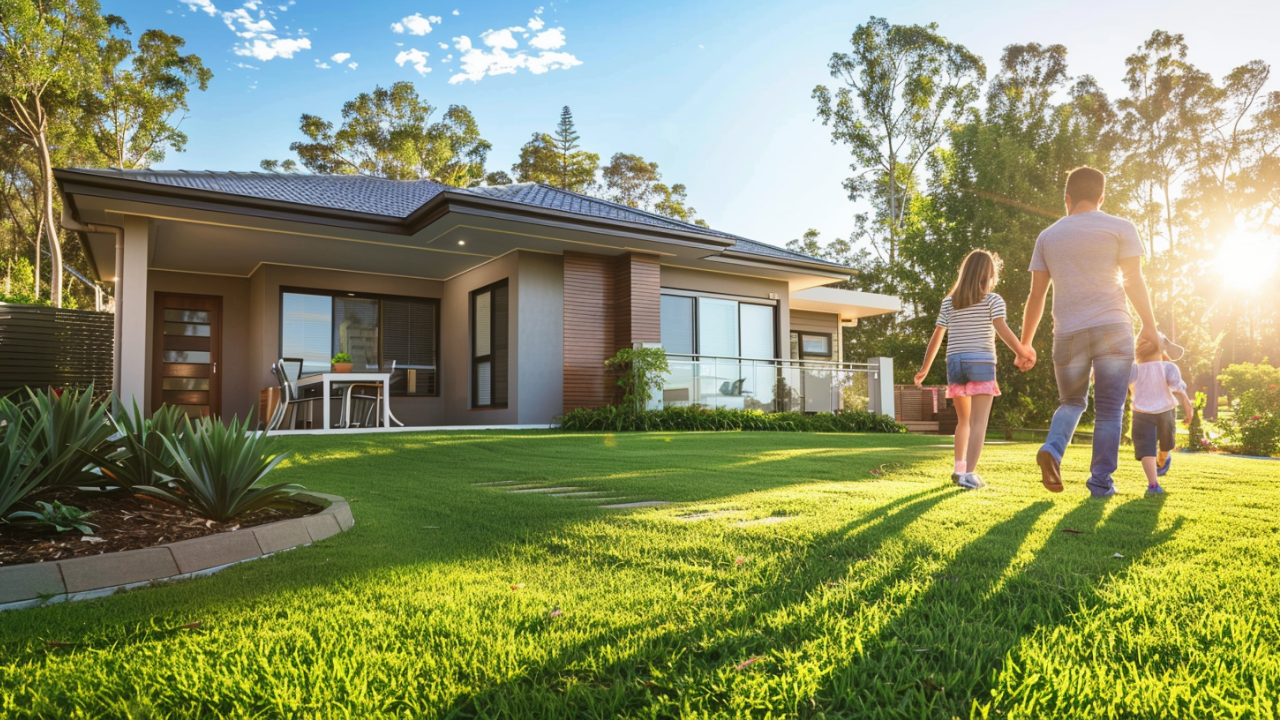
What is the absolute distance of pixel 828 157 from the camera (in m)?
31.8

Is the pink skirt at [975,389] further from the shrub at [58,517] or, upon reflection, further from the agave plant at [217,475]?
the shrub at [58,517]

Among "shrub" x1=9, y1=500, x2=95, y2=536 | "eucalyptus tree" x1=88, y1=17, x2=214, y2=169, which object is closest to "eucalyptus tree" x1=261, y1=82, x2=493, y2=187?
"eucalyptus tree" x1=88, y1=17, x2=214, y2=169

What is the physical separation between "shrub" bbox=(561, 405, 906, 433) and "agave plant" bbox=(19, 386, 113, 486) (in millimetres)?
8222

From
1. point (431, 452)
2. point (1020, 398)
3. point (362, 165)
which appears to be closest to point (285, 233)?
point (431, 452)

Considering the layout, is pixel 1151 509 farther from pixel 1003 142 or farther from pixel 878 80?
pixel 878 80

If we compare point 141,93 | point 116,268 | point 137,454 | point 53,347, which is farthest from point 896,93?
point 137,454

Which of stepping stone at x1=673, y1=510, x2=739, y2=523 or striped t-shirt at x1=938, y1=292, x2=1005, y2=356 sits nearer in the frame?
stepping stone at x1=673, y1=510, x2=739, y2=523

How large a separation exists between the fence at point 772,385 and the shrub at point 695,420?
396mm

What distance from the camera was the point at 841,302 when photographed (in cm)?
1864

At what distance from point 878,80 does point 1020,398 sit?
1691 centimetres

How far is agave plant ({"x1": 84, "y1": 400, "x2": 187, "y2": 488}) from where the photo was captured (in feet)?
10.7

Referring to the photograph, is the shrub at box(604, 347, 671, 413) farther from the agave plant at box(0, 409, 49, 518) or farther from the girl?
the agave plant at box(0, 409, 49, 518)

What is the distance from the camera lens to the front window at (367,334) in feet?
→ 44.6

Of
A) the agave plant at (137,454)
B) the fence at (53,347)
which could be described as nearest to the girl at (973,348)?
the agave plant at (137,454)
